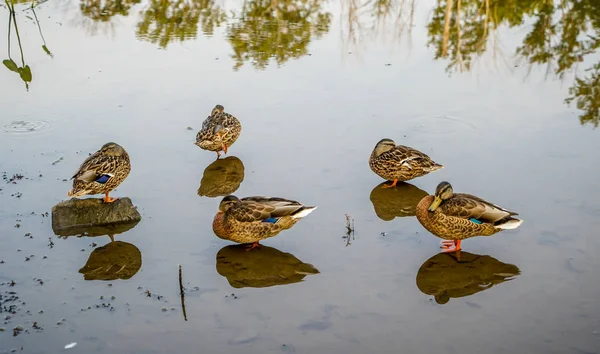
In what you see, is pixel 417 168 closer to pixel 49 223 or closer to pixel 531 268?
pixel 531 268

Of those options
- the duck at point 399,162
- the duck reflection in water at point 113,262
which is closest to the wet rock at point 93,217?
the duck reflection in water at point 113,262

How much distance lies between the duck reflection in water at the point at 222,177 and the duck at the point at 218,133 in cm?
20

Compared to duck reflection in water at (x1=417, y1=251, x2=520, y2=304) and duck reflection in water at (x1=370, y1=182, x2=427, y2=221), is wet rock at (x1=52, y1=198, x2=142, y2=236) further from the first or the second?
duck reflection in water at (x1=417, y1=251, x2=520, y2=304)

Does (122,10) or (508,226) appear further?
(122,10)

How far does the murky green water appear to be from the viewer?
5.59 meters

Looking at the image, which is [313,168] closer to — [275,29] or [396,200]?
[396,200]

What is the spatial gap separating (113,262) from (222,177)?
222 cm

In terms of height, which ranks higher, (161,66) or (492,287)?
(161,66)

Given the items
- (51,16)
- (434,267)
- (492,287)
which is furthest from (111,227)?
(51,16)

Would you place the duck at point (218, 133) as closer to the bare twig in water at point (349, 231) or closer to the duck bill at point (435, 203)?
the bare twig in water at point (349, 231)

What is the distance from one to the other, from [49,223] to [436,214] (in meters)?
3.65

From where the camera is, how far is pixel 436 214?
6539mm

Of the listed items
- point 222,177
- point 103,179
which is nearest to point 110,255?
point 103,179

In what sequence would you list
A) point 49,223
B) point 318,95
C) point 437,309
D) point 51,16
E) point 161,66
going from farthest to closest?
point 51,16 < point 161,66 < point 318,95 < point 49,223 < point 437,309
